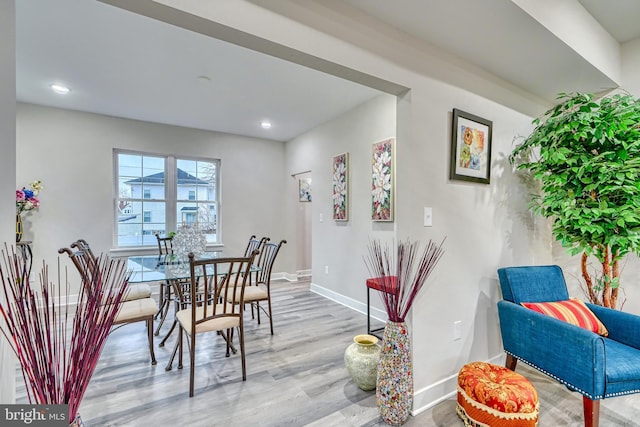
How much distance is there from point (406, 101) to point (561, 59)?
131 cm

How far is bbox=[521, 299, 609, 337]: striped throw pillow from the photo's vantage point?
1.93 m

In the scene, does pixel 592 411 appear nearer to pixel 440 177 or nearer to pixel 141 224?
pixel 440 177

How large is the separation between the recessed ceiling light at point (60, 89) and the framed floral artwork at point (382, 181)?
3713 mm

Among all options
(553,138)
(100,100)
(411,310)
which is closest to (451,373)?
(411,310)

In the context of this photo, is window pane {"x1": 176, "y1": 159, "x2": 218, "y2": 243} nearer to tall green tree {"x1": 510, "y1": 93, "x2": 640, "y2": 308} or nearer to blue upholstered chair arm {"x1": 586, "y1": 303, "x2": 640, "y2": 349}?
tall green tree {"x1": 510, "y1": 93, "x2": 640, "y2": 308}

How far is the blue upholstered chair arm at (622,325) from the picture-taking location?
5.95ft

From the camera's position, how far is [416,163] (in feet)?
6.14

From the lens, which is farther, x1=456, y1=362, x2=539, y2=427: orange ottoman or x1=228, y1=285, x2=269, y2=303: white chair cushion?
x1=228, y1=285, x2=269, y2=303: white chair cushion

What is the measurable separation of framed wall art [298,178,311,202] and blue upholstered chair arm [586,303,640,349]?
442cm

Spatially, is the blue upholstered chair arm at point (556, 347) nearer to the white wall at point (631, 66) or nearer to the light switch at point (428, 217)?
the light switch at point (428, 217)

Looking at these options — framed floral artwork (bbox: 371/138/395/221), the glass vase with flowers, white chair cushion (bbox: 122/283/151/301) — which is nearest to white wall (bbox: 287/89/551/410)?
framed floral artwork (bbox: 371/138/395/221)

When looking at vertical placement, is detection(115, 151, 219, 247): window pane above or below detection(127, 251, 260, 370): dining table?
above

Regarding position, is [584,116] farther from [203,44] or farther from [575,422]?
[203,44]

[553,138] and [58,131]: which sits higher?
[58,131]
